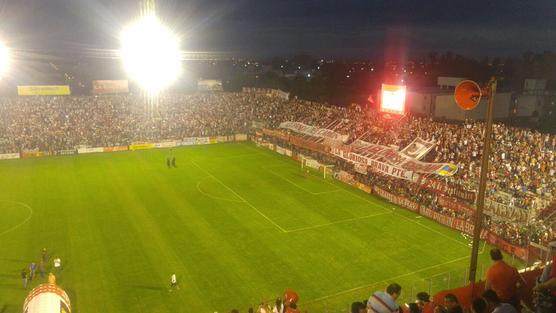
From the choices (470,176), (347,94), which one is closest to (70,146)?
(470,176)

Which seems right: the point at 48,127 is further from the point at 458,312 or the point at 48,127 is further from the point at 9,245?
the point at 458,312

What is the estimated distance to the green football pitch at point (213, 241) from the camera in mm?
19188

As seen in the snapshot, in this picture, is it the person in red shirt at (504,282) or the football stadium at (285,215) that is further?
the football stadium at (285,215)

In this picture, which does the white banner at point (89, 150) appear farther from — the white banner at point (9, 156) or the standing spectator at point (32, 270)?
the standing spectator at point (32, 270)

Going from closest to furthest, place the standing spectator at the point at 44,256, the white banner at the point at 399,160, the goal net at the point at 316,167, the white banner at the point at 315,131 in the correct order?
1. the standing spectator at the point at 44,256
2. the white banner at the point at 399,160
3. the goal net at the point at 316,167
4. the white banner at the point at 315,131

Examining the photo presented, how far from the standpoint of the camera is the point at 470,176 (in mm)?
28188

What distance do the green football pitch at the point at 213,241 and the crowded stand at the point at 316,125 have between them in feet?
9.48

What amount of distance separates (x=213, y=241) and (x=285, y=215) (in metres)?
5.89

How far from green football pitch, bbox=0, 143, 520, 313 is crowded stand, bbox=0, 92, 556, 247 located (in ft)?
9.48

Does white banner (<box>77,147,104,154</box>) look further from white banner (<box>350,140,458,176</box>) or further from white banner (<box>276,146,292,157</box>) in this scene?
white banner (<box>350,140,458,176</box>)

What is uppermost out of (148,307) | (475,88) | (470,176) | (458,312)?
(475,88)

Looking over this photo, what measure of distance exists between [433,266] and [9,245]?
2182cm

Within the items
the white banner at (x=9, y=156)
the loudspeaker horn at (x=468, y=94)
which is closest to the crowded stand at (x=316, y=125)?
the white banner at (x=9, y=156)

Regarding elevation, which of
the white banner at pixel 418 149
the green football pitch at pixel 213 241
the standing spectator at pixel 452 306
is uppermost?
the standing spectator at pixel 452 306
